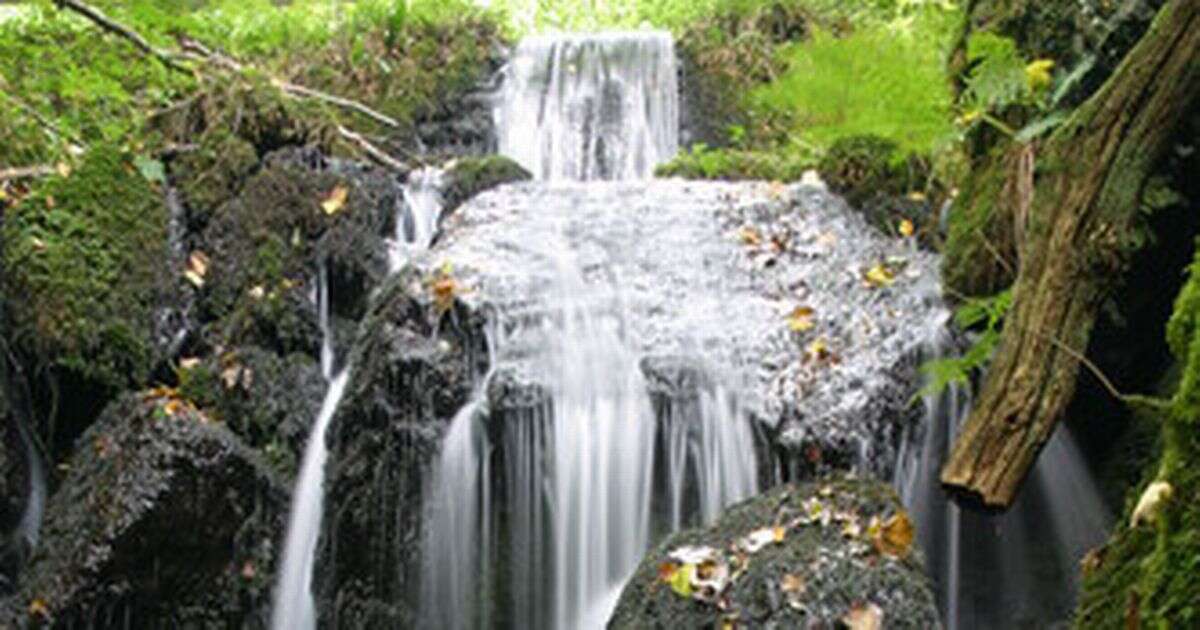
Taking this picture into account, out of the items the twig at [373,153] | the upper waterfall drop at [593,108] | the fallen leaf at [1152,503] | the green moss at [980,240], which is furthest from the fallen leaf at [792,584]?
the upper waterfall drop at [593,108]

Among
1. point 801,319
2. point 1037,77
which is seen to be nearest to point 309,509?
point 801,319

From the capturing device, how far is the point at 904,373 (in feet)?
16.0

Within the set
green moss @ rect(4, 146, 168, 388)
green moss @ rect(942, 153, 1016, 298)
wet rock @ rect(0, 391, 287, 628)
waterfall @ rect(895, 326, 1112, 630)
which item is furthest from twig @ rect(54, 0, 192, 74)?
waterfall @ rect(895, 326, 1112, 630)

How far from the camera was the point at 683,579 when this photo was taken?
376 cm

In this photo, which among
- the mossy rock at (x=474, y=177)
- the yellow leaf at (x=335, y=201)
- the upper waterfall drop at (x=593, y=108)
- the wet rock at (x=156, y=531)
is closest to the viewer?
the wet rock at (x=156, y=531)

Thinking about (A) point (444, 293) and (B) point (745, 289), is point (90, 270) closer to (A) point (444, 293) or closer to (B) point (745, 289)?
(A) point (444, 293)

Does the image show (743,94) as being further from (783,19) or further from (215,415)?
(215,415)

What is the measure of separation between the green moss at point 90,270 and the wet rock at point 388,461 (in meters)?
1.47

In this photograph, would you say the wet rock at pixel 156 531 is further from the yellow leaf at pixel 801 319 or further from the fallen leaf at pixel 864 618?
the fallen leaf at pixel 864 618

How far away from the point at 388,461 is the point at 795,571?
86.5 inches

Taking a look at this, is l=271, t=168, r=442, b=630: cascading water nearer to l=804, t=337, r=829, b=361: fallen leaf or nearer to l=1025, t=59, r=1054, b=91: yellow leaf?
l=804, t=337, r=829, b=361: fallen leaf

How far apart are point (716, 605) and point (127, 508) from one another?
287 cm

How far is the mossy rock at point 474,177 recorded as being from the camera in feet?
25.8

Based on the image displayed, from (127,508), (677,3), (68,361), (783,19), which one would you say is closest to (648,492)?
(127,508)
